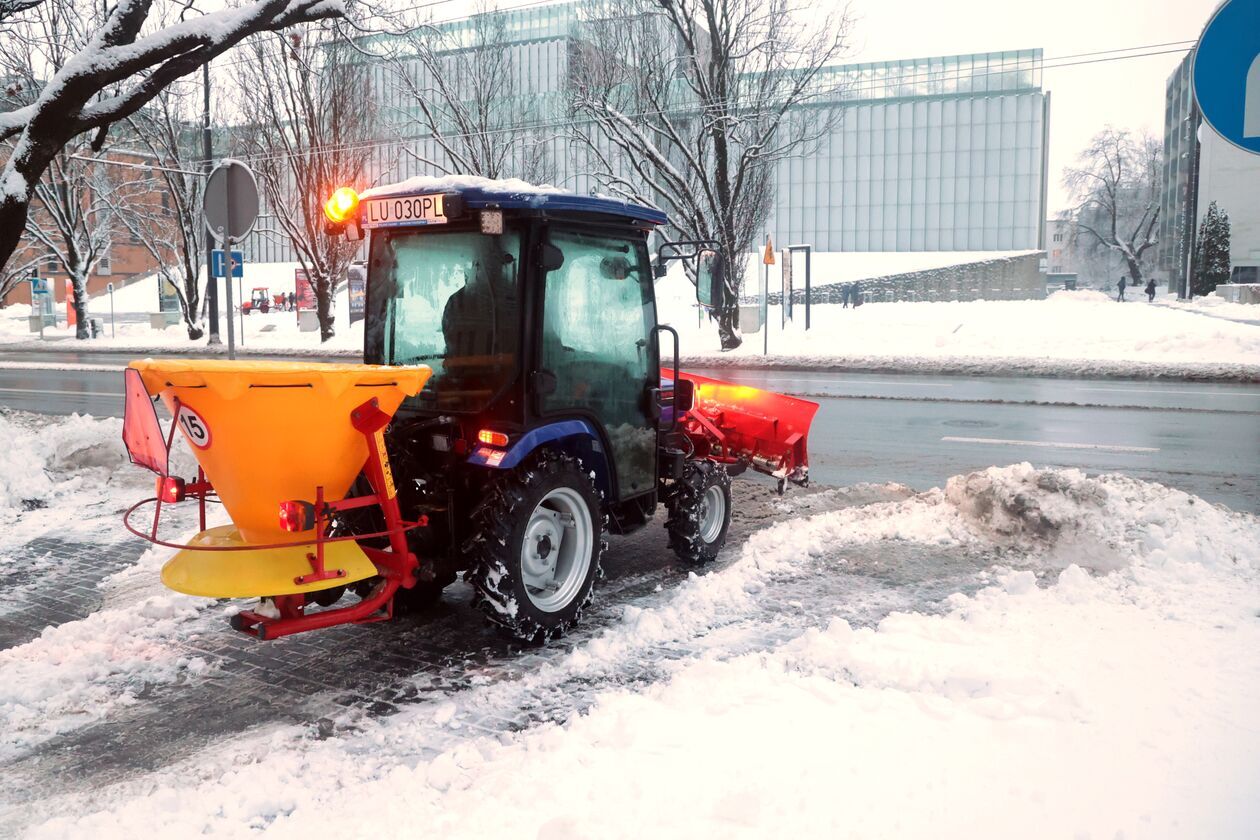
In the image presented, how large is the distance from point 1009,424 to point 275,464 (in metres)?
10.6

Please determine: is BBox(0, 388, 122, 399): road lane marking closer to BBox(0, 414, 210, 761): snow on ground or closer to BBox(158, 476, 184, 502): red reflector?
BBox(0, 414, 210, 761): snow on ground

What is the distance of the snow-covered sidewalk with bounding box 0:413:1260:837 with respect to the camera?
3.09 meters

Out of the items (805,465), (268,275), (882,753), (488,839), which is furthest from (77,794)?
(268,275)

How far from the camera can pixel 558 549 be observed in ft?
16.4

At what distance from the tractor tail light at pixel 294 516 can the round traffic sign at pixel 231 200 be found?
5.11 m

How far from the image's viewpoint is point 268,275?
2638 inches

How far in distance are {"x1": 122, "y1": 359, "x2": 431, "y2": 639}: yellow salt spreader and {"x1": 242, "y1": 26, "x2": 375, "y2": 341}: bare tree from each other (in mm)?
25308

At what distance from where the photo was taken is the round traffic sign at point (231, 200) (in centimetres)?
831

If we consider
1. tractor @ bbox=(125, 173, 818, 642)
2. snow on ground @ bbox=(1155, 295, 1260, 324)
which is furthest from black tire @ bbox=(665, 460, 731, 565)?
snow on ground @ bbox=(1155, 295, 1260, 324)

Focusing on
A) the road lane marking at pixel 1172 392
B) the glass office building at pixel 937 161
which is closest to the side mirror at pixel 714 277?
the road lane marking at pixel 1172 392

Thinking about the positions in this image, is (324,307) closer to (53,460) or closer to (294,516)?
(53,460)

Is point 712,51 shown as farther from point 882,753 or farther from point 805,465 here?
point 882,753

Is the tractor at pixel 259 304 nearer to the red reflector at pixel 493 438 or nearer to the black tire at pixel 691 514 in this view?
the black tire at pixel 691 514

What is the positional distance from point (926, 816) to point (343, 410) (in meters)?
2.55
